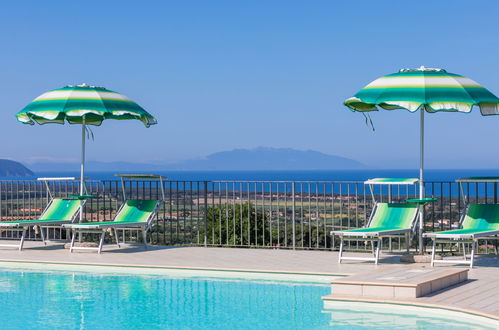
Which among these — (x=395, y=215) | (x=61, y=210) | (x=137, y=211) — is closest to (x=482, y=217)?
(x=395, y=215)

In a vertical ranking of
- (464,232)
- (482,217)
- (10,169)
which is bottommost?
(464,232)

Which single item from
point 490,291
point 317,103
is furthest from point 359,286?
point 317,103

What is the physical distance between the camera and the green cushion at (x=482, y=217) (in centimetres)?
928

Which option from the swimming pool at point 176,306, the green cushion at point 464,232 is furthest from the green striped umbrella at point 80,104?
the green cushion at point 464,232

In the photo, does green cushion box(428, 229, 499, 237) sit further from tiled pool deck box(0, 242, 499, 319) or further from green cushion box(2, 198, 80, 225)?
green cushion box(2, 198, 80, 225)

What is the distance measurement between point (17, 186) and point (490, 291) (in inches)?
338

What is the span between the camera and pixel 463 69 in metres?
64.5

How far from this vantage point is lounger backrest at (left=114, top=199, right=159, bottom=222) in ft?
36.5

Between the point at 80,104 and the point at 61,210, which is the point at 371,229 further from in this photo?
the point at 61,210

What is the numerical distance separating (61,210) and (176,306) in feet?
16.2

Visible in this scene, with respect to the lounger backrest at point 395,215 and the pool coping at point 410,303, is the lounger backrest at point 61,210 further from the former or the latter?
the pool coping at point 410,303

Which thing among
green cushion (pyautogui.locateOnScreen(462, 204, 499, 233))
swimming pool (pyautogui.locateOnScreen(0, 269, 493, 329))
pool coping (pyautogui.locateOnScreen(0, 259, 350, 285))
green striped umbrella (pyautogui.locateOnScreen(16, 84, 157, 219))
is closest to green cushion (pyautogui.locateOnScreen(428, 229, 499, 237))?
green cushion (pyautogui.locateOnScreen(462, 204, 499, 233))

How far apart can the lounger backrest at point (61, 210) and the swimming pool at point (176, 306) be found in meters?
2.39

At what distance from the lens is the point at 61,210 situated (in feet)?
38.4
